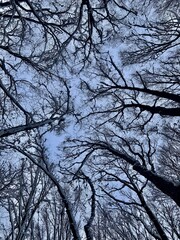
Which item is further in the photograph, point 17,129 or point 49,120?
point 49,120

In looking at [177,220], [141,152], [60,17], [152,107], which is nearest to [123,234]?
[177,220]

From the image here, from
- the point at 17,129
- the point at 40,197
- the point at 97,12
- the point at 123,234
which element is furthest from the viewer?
the point at 123,234

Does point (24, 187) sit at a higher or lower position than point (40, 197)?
higher

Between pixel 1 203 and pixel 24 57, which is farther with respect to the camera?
pixel 1 203

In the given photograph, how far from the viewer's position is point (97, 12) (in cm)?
579

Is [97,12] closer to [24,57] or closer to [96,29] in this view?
[96,29]

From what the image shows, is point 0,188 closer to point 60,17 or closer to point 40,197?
point 40,197

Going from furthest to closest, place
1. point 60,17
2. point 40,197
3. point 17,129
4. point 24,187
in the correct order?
point 24,187
point 40,197
point 60,17
point 17,129

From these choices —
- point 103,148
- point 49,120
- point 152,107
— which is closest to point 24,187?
point 103,148

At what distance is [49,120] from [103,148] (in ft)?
14.1

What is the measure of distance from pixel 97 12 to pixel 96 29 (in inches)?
14.7

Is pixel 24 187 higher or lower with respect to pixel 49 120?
higher

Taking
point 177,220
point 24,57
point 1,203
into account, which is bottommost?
point 177,220

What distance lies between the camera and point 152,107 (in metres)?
9.02
